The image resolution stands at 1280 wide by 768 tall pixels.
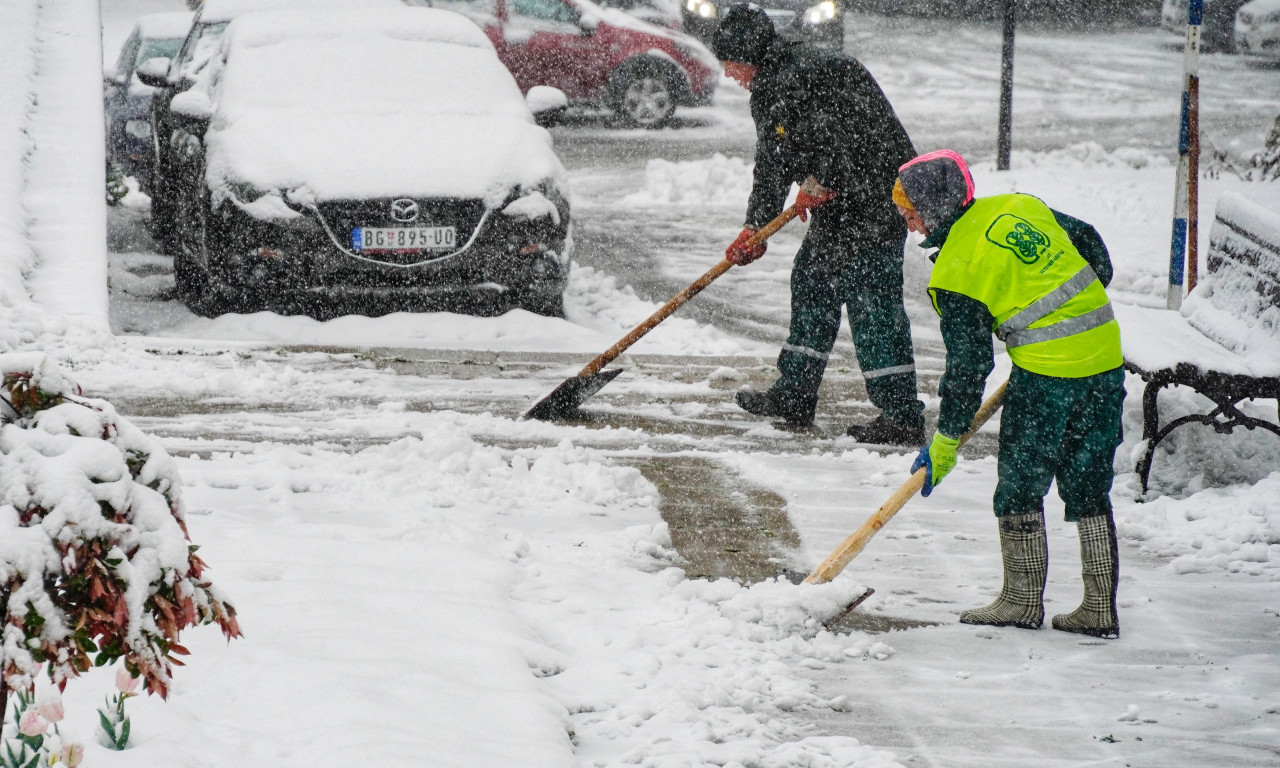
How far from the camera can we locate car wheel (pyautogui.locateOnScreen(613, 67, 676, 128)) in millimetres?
15766

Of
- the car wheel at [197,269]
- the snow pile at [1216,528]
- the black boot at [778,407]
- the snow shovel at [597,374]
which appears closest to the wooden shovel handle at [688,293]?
the snow shovel at [597,374]

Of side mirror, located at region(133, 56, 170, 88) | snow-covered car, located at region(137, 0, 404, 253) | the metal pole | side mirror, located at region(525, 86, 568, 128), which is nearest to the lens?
side mirror, located at region(525, 86, 568, 128)

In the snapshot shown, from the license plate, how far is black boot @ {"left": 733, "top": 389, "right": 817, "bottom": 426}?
6.69ft

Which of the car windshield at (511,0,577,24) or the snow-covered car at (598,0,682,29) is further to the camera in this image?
the snow-covered car at (598,0,682,29)

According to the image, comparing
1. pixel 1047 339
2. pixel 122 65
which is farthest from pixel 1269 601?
pixel 122 65

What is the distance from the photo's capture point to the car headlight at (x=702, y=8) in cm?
1797

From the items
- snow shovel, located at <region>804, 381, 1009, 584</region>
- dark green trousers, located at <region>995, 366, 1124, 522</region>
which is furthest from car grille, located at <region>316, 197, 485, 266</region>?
dark green trousers, located at <region>995, 366, 1124, 522</region>

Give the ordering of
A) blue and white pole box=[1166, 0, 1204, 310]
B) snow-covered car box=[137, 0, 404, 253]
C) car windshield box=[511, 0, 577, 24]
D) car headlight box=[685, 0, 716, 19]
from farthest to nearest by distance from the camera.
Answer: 1. car headlight box=[685, 0, 716, 19]
2. car windshield box=[511, 0, 577, 24]
3. snow-covered car box=[137, 0, 404, 253]
4. blue and white pole box=[1166, 0, 1204, 310]

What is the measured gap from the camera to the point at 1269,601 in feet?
14.2

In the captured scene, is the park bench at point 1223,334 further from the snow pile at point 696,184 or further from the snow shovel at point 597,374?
the snow pile at point 696,184

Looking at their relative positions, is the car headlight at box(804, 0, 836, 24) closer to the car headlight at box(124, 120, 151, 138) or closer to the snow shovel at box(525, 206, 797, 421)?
the car headlight at box(124, 120, 151, 138)

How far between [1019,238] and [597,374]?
8.63 feet

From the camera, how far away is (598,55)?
15.6 meters

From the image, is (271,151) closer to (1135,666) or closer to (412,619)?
(412,619)
